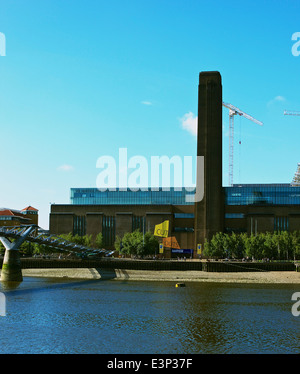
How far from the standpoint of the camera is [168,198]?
6826 inches

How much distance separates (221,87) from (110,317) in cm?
11930

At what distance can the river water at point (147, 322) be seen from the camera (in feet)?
126

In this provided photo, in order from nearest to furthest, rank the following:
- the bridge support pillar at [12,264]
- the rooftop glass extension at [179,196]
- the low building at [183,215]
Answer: the bridge support pillar at [12,264] < the low building at [183,215] < the rooftop glass extension at [179,196]

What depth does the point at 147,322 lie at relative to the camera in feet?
159

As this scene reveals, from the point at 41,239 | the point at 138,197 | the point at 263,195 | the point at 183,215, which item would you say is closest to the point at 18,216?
the point at 138,197

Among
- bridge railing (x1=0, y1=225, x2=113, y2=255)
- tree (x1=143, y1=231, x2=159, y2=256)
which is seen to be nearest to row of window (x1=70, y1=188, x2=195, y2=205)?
tree (x1=143, y1=231, x2=159, y2=256)

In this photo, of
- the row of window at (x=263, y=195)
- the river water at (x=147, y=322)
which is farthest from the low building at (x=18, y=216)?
the river water at (x=147, y=322)

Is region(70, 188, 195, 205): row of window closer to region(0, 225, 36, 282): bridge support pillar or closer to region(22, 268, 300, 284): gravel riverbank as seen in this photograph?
region(22, 268, 300, 284): gravel riverbank

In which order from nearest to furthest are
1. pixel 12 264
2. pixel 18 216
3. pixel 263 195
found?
pixel 12 264, pixel 263 195, pixel 18 216

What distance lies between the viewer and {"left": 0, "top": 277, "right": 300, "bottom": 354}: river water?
3847 centimetres

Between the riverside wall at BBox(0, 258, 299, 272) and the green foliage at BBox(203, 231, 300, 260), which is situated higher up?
the green foliage at BBox(203, 231, 300, 260)

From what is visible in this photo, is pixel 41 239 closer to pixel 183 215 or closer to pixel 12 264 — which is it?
pixel 12 264

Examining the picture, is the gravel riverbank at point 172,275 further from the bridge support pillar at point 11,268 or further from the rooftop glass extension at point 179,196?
the rooftop glass extension at point 179,196
